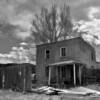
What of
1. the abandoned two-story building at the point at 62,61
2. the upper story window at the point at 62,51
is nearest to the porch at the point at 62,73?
the abandoned two-story building at the point at 62,61

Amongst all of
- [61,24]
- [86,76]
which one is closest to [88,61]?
[86,76]

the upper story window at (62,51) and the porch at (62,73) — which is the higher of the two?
the upper story window at (62,51)

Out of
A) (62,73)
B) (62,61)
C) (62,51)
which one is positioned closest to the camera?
(62,61)

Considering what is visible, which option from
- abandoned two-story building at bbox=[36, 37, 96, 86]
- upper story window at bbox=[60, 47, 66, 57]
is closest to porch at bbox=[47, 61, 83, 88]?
abandoned two-story building at bbox=[36, 37, 96, 86]

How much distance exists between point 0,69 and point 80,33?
63.8 ft

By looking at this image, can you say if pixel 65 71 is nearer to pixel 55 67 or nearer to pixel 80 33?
pixel 55 67

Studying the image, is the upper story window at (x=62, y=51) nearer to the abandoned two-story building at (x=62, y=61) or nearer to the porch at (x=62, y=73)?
the abandoned two-story building at (x=62, y=61)

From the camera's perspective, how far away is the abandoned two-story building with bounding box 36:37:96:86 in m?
19.7

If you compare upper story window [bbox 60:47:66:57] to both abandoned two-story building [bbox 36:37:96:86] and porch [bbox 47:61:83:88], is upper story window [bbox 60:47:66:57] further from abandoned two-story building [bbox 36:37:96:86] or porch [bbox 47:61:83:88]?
porch [bbox 47:61:83:88]

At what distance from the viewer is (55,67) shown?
21.1m

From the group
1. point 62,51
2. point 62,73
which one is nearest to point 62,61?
point 62,51

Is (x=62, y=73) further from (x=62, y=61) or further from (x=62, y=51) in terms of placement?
(x=62, y=51)

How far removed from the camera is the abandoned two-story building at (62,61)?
19.7 m

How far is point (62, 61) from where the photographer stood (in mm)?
20609
